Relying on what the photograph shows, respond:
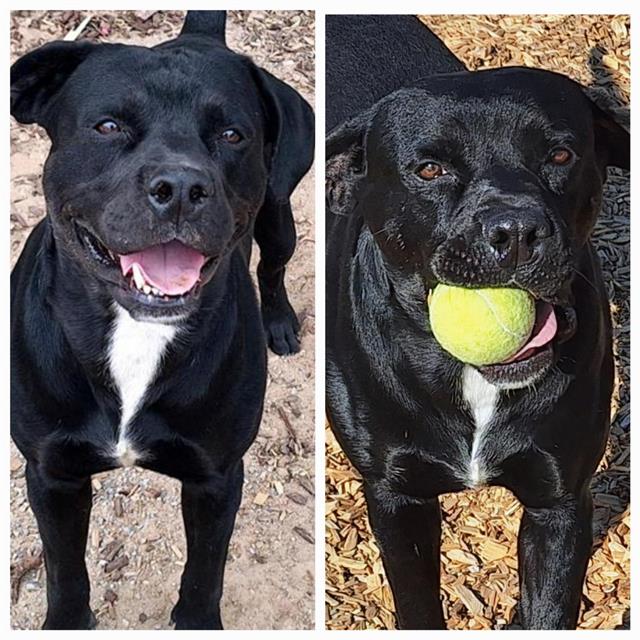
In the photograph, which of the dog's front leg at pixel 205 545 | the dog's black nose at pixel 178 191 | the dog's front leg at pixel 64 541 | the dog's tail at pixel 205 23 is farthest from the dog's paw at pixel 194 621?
the dog's tail at pixel 205 23

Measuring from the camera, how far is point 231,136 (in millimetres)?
2064

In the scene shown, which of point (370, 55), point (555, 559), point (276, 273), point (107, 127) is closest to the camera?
point (107, 127)

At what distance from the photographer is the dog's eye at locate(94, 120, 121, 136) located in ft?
6.54

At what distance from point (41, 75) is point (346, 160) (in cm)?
63

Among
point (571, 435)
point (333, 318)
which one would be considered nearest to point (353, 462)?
point (333, 318)

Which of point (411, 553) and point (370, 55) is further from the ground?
point (370, 55)

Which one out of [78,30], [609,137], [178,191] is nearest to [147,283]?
[178,191]

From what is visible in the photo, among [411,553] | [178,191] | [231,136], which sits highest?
[231,136]

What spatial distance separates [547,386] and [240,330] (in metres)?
0.64

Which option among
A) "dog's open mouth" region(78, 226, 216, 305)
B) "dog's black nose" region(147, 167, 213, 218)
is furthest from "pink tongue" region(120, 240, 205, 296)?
"dog's black nose" region(147, 167, 213, 218)

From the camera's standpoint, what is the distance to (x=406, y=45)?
2.50 m

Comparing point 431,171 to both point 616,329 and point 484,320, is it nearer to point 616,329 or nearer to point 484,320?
point 484,320

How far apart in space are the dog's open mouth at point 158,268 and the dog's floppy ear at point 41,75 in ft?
0.92
